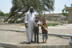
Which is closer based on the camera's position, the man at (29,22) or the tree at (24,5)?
the man at (29,22)

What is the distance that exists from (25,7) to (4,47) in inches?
1117

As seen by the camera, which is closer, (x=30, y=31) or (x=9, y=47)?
(x=9, y=47)

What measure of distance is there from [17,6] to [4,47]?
29.0 metres

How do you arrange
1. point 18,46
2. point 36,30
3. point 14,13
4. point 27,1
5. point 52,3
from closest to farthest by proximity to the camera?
point 18,46
point 36,30
point 27,1
point 14,13
point 52,3

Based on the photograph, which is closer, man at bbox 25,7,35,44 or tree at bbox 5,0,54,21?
man at bbox 25,7,35,44

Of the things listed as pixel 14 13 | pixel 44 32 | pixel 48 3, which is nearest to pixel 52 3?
pixel 48 3

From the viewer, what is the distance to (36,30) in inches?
330

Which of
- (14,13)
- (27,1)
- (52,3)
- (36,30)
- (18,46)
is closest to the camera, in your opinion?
(18,46)

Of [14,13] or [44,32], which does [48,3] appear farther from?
[44,32]

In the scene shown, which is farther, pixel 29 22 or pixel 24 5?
pixel 24 5

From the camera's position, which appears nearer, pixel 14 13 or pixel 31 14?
pixel 31 14

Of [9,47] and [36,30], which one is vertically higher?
[36,30]

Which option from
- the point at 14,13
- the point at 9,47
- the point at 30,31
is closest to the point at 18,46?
the point at 9,47

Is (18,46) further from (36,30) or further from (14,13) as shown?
(14,13)
